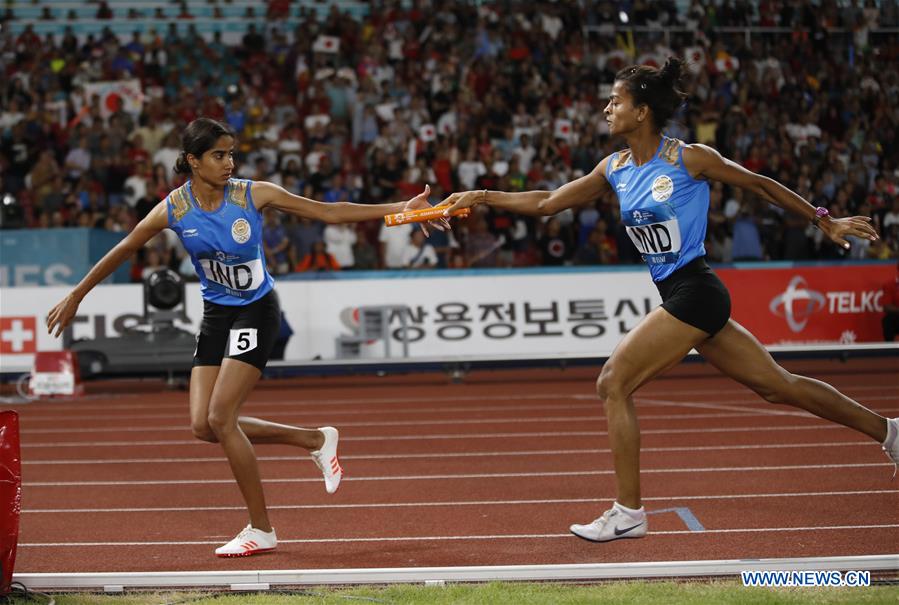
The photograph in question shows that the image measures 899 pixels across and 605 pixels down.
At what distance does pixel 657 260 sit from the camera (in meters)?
5.39

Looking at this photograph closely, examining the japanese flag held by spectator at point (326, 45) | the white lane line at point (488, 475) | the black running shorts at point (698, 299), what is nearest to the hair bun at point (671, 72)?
the black running shorts at point (698, 299)

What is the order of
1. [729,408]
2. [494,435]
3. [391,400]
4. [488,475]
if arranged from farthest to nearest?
[391,400] → [729,408] → [494,435] → [488,475]

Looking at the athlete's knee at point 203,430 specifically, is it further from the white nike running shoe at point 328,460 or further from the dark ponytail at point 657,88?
the dark ponytail at point 657,88

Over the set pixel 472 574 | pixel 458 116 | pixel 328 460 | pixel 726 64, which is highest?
pixel 726 64

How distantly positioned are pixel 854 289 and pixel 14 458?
13.5m

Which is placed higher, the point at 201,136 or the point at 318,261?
the point at 201,136

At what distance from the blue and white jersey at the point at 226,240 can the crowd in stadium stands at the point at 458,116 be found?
33.5 feet

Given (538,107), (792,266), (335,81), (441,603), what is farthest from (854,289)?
(441,603)

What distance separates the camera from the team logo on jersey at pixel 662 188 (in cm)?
526

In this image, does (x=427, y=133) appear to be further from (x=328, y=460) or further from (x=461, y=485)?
(x=328, y=460)

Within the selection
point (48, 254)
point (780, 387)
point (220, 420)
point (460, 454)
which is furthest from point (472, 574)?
point (48, 254)

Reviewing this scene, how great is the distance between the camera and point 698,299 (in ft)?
17.1

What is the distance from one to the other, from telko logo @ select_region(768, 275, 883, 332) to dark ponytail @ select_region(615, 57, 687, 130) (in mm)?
10858

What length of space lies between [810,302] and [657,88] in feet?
36.8
